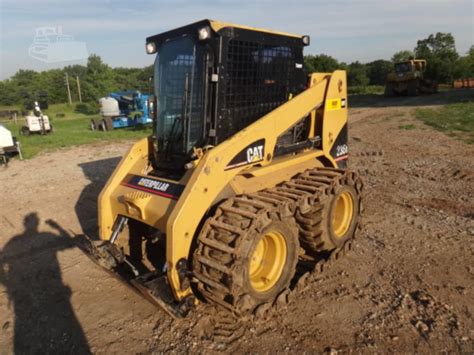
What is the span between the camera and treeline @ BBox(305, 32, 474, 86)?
133 feet

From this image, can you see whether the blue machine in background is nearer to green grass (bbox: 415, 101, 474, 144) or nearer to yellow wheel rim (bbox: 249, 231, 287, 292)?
green grass (bbox: 415, 101, 474, 144)

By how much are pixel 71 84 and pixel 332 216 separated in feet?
184

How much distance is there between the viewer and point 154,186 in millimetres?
3902

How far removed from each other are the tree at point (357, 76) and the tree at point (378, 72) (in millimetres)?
1493

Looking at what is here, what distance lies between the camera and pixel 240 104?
4.05 m

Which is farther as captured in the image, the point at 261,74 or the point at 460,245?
the point at 460,245

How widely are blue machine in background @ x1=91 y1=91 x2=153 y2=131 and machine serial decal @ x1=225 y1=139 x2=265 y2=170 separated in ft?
49.6

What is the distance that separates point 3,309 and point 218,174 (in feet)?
8.95

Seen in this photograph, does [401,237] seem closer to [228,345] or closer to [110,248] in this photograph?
[228,345]

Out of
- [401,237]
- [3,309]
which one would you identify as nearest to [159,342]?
[3,309]

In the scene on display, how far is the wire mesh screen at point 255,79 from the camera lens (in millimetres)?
3912

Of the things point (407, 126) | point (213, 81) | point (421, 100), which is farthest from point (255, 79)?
point (421, 100)

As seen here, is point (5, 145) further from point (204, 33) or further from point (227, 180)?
point (227, 180)

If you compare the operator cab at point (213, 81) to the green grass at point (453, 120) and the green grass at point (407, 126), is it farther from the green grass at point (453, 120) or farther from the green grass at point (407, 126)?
the green grass at point (407, 126)
